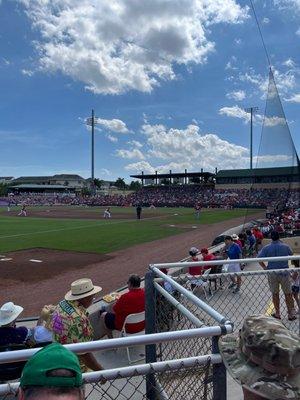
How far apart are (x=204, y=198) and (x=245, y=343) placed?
85.1 metres

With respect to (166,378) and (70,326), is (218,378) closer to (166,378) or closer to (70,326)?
(166,378)

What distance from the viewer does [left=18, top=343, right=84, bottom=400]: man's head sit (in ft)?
5.11

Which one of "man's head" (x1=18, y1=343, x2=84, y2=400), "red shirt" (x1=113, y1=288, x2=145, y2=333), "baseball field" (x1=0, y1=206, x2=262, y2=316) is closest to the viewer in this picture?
"man's head" (x1=18, y1=343, x2=84, y2=400)

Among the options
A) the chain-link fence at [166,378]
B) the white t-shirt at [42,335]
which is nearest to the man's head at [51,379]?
the chain-link fence at [166,378]

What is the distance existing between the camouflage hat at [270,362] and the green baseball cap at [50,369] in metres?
0.70

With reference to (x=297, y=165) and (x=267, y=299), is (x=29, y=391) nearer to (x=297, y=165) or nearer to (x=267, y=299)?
A: (x=267, y=299)

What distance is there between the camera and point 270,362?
1737mm

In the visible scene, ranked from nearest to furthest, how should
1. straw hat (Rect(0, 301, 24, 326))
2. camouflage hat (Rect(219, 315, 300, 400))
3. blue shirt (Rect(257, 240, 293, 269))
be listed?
camouflage hat (Rect(219, 315, 300, 400)) → straw hat (Rect(0, 301, 24, 326)) → blue shirt (Rect(257, 240, 293, 269))

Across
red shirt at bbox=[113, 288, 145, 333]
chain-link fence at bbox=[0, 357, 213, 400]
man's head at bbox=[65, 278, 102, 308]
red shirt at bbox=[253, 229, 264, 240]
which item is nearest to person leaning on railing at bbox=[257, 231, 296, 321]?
red shirt at bbox=[113, 288, 145, 333]

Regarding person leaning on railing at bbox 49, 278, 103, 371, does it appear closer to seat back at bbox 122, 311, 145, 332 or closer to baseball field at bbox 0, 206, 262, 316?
seat back at bbox 122, 311, 145, 332

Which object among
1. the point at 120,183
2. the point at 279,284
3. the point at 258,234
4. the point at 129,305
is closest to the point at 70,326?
the point at 129,305

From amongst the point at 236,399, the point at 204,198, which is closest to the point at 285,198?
the point at 236,399

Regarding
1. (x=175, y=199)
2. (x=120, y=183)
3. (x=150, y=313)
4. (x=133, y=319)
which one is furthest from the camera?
(x=120, y=183)

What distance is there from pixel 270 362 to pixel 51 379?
2.87ft
